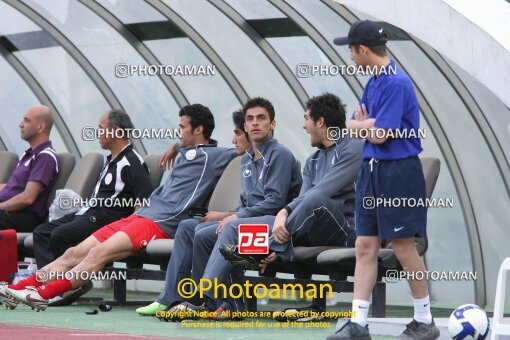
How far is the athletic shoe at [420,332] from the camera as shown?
6.75m

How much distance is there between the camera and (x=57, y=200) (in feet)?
36.5

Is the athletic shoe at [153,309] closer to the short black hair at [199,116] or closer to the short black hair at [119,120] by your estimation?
the short black hair at [199,116]

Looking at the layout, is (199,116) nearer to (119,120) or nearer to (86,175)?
(119,120)

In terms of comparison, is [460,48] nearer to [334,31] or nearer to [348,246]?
[348,246]

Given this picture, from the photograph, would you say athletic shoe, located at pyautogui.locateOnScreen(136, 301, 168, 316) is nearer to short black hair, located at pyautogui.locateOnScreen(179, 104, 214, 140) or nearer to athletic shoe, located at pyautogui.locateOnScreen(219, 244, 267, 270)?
athletic shoe, located at pyautogui.locateOnScreen(219, 244, 267, 270)

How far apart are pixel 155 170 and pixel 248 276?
2.22 meters

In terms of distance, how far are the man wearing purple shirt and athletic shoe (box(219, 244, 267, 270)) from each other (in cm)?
362

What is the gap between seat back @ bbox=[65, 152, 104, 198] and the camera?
11.5 m

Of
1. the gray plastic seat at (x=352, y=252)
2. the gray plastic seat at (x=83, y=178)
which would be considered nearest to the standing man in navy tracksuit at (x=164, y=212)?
the gray plastic seat at (x=83, y=178)

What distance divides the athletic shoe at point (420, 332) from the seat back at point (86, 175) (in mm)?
5361

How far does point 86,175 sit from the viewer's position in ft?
37.8

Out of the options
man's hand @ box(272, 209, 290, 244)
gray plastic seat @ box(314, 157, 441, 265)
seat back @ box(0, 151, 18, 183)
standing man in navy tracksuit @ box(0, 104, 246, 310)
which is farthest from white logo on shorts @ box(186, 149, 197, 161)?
seat back @ box(0, 151, 18, 183)

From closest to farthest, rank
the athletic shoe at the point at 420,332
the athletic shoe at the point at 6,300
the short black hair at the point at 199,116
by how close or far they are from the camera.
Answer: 1. the athletic shoe at the point at 420,332
2. the athletic shoe at the point at 6,300
3. the short black hair at the point at 199,116

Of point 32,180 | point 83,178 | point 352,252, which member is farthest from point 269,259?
point 32,180
